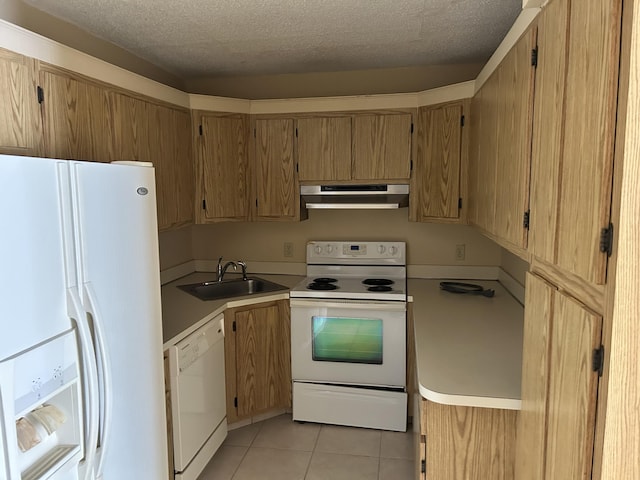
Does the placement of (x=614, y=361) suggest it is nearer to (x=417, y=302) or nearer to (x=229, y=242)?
(x=417, y=302)

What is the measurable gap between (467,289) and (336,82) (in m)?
1.77

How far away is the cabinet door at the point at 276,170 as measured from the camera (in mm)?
3213

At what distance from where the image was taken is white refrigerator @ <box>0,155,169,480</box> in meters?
1.19

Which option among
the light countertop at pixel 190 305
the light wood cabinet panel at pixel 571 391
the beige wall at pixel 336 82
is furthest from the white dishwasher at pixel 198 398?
the beige wall at pixel 336 82

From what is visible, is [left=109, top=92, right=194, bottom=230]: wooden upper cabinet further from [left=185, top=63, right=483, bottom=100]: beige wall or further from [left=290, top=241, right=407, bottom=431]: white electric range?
[left=290, top=241, right=407, bottom=431]: white electric range

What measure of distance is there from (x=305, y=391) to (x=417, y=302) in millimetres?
978

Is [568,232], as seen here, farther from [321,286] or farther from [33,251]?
[321,286]

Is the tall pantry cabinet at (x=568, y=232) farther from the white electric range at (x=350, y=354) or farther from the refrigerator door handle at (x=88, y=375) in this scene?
the white electric range at (x=350, y=354)

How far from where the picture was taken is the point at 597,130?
854mm

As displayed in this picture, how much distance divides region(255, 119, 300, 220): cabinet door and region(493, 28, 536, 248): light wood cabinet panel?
63.6 inches

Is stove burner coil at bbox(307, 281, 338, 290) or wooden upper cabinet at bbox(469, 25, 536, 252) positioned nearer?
wooden upper cabinet at bbox(469, 25, 536, 252)

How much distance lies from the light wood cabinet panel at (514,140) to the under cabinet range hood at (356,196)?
1194 mm

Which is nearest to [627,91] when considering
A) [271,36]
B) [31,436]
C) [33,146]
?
[31,436]

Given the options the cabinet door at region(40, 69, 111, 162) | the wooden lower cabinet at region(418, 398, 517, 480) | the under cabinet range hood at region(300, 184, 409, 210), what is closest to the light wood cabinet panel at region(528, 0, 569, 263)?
the wooden lower cabinet at region(418, 398, 517, 480)
